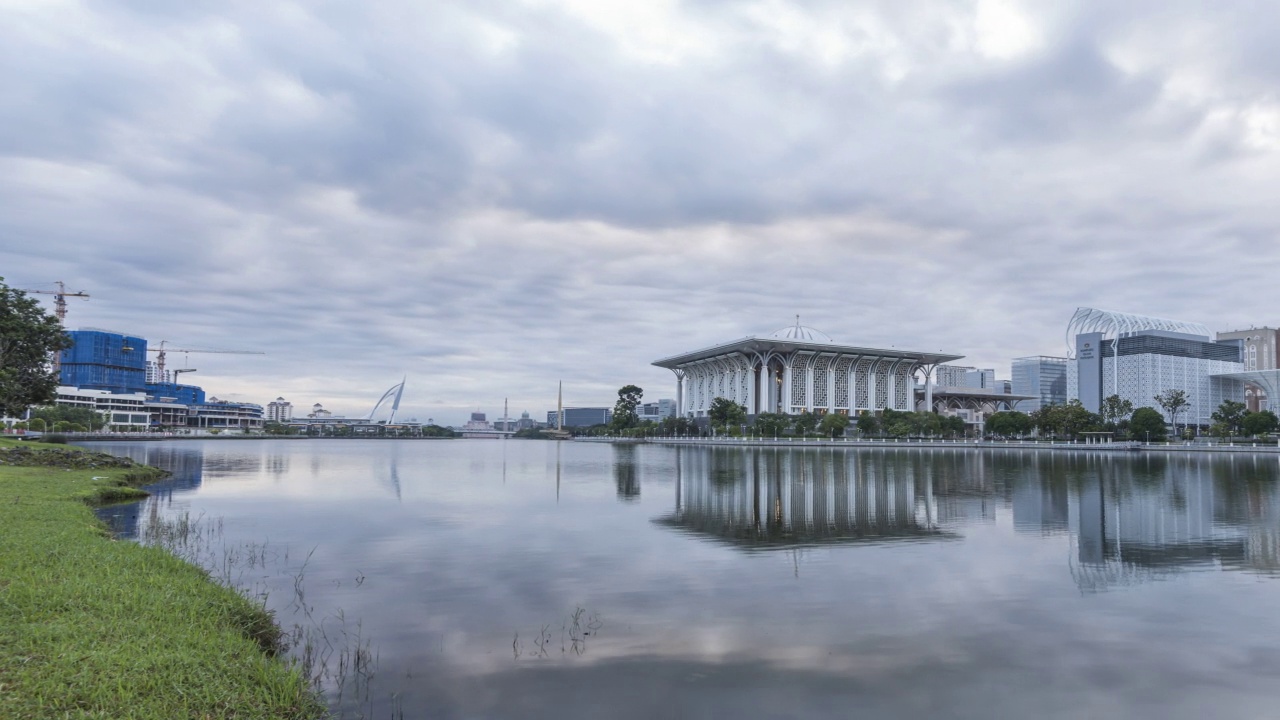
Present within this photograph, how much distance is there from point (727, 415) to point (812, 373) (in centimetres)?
2588

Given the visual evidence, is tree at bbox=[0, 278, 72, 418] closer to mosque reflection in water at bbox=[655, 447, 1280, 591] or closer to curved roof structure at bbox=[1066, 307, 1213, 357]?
mosque reflection in water at bbox=[655, 447, 1280, 591]

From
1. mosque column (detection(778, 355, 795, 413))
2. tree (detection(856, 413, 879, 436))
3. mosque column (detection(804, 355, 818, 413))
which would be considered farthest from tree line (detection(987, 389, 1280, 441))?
A: mosque column (detection(778, 355, 795, 413))

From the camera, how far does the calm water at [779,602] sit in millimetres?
10312

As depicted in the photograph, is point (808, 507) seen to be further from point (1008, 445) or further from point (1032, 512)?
point (1008, 445)

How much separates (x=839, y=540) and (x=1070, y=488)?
971 inches

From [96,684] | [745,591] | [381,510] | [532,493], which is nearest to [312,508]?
[381,510]

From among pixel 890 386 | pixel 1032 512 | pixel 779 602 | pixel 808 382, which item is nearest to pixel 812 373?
pixel 808 382

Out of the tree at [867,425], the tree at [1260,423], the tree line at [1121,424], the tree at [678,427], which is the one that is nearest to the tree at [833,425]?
the tree at [867,425]

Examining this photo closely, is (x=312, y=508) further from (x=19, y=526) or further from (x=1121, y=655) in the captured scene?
(x=1121, y=655)

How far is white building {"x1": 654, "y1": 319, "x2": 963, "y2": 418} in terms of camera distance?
170625 millimetres

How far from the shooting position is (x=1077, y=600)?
15414 millimetres

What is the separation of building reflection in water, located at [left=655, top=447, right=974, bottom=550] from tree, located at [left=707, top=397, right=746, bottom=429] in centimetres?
10575

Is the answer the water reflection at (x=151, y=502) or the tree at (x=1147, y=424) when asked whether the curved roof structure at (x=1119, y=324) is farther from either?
the water reflection at (x=151, y=502)

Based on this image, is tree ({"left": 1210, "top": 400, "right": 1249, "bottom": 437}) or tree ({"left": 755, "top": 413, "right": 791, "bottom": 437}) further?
tree ({"left": 755, "top": 413, "right": 791, "bottom": 437})
